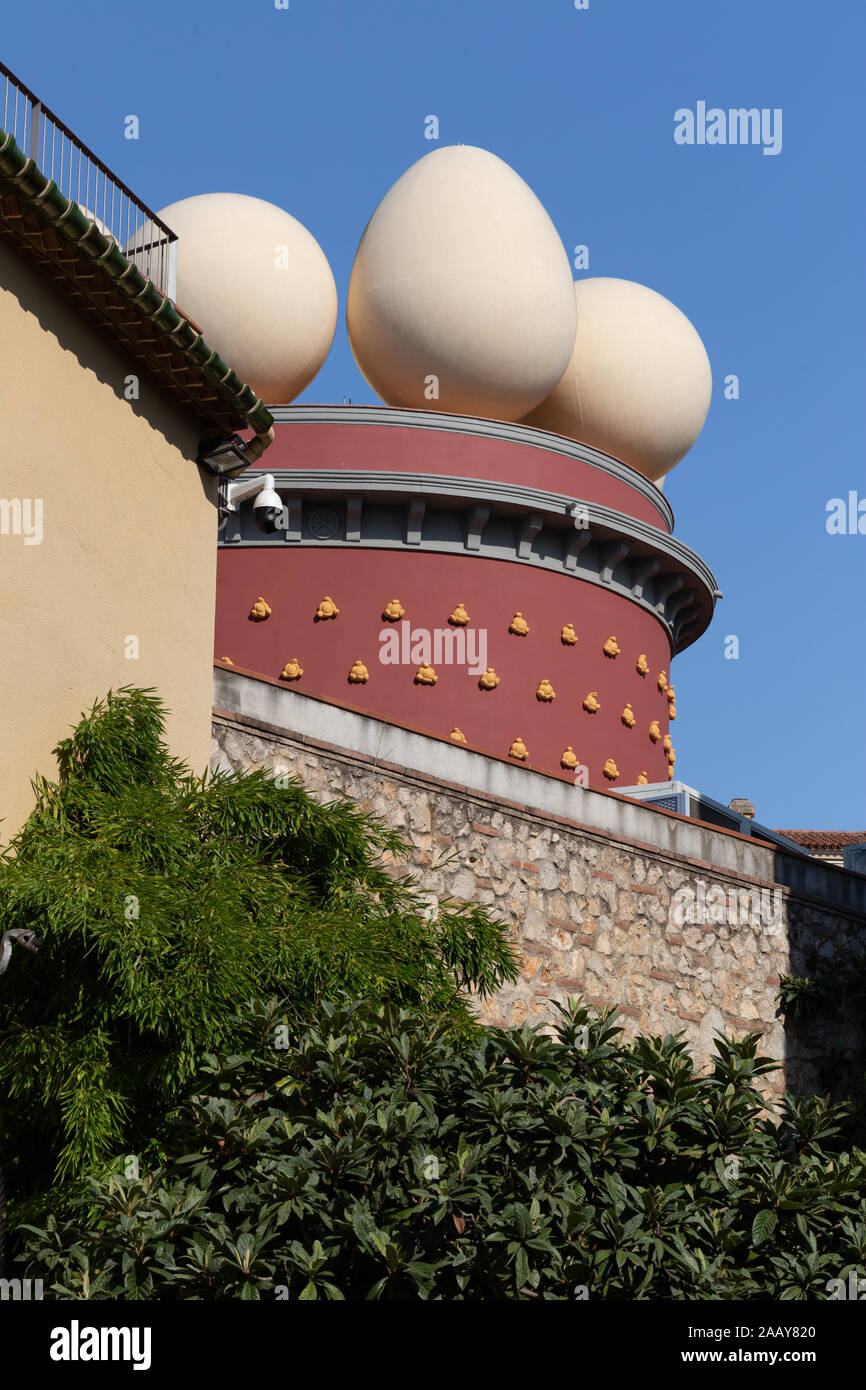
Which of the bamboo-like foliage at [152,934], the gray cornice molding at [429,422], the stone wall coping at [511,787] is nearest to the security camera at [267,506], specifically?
the stone wall coping at [511,787]

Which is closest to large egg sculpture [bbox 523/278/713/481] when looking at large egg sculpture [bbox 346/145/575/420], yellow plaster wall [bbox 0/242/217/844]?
large egg sculpture [bbox 346/145/575/420]

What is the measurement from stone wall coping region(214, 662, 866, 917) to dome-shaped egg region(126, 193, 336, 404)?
7281mm

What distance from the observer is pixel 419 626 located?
1870cm

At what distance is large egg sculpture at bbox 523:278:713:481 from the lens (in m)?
21.2

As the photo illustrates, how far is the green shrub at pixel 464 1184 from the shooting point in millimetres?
8180

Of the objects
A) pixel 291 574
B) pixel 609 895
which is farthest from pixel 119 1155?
pixel 291 574

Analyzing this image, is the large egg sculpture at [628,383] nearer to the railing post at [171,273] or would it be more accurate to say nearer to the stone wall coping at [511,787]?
the stone wall coping at [511,787]

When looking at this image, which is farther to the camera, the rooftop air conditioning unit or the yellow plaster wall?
the rooftop air conditioning unit

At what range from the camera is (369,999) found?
32.3 feet

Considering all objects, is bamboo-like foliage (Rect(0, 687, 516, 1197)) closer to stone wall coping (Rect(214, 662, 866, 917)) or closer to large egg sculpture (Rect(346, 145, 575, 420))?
stone wall coping (Rect(214, 662, 866, 917))

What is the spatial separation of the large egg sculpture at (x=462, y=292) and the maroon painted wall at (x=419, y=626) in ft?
5.52

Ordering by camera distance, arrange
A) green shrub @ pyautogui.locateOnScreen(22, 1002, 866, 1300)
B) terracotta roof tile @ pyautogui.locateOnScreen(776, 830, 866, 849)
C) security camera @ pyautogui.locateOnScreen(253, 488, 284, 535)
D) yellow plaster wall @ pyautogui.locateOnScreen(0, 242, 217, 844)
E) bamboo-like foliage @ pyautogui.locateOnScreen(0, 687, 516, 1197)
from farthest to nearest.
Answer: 1. terracotta roof tile @ pyautogui.locateOnScreen(776, 830, 866, 849)
2. security camera @ pyautogui.locateOnScreen(253, 488, 284, 535)
3. yellow plaster wall @ pyautogui.locateOnScreen(0, 242, 217, 844)
4. bamboo-like foliage @ pyautogui.locateOnScreen(0, 687, 516, 1197)
5. green shrub @ pyautogui.locateOnScreen(22, 1002, 866, 1300)
